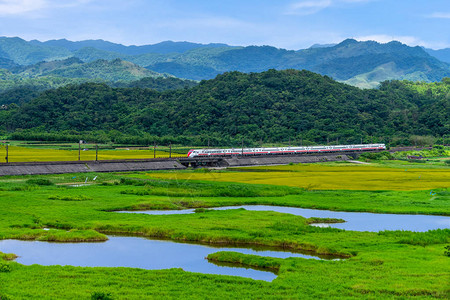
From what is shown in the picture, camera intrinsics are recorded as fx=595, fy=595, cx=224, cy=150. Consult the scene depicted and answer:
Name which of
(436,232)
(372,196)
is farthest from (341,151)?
(436,232)

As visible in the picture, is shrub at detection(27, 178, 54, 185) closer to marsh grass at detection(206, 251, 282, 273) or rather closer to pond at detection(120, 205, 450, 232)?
pond at detection(120, 205, 450, 232)

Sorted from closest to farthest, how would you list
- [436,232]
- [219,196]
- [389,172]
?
[436,232]
[219,196]
[389,172]

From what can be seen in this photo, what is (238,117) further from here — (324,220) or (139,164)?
(324,220)

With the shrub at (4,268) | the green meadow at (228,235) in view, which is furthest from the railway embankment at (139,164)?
the shrub at (4,268)

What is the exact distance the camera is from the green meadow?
27.9m

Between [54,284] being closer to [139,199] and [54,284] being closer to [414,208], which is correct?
[139,199]

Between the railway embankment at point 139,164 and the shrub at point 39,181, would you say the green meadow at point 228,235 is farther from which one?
the railway embankment at point 139,164

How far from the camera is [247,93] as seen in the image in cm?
19400

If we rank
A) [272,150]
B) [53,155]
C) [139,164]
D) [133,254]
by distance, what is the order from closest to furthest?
[133,254], [139,164], [53,155], [272,150]

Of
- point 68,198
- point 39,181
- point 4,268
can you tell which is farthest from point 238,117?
point 4,268

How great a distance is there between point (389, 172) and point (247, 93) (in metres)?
99.8

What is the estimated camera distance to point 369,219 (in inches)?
2010

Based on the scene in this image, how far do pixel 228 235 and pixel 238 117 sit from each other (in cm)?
13846

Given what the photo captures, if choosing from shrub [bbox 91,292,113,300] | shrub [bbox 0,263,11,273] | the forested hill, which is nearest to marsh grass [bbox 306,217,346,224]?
shrub [bbox 0,263,11,273]
